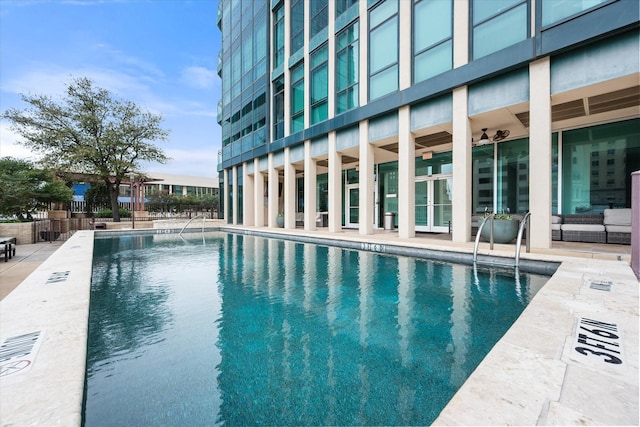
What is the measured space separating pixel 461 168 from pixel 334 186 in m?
4.97

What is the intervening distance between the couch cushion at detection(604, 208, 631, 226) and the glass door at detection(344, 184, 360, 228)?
9.27 m

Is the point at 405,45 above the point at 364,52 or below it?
below

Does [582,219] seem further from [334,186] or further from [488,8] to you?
[334,186]

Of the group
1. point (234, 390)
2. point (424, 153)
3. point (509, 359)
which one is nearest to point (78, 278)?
point (234, 390)

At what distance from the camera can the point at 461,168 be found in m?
7.61

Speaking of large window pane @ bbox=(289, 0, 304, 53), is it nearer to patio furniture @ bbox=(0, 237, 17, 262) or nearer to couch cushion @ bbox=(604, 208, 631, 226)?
patio furniture @ bbox=(0, 237, 17, 262)

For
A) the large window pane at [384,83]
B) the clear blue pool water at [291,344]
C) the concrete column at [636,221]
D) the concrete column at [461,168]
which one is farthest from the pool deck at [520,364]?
the large window pane at [384,83]

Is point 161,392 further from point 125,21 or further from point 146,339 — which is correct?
point 125,21

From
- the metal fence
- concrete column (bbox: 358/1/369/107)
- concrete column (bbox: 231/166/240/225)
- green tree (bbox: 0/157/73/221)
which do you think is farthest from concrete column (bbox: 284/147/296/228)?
green tree (bbox: 0/157/73/221)

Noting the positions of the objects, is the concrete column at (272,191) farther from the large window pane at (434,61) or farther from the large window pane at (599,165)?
the large window pane at (599,165)

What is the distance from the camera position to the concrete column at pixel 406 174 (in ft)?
29.0

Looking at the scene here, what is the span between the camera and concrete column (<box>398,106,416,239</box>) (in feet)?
29.0

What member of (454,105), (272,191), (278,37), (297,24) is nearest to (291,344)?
(454,105)

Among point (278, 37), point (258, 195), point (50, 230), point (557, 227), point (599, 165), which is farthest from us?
point (258, 195)
